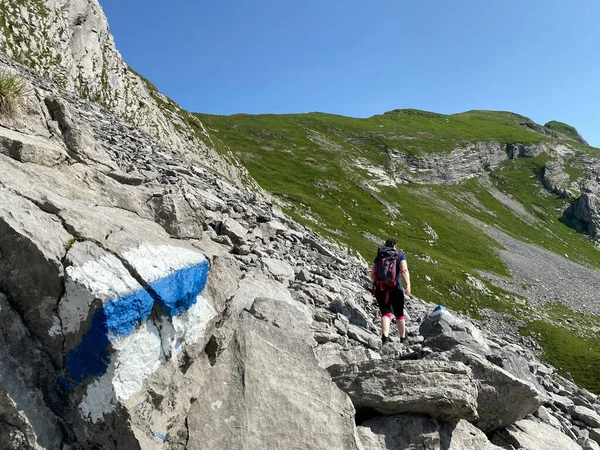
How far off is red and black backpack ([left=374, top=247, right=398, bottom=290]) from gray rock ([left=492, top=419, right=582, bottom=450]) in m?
5.54

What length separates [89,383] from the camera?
6.44 metres

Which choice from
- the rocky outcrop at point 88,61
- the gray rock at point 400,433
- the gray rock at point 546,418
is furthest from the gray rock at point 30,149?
the rocky outcrop at point 88,61

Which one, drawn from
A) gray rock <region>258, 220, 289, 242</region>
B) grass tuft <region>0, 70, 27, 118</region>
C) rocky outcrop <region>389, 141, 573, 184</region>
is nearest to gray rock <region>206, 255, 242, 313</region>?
grass tuft <region>0, 70, 27, 118</region>

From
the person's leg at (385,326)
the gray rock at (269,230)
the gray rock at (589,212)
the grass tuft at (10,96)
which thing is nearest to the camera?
the grass tuft at (10,96)

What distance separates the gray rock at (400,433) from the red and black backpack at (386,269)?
6053 millimetres

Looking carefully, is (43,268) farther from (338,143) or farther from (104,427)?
(338,143)

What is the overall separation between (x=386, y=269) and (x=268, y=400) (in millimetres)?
7977

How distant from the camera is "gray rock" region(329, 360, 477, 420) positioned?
359 inches

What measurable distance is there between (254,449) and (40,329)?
4.18 metres

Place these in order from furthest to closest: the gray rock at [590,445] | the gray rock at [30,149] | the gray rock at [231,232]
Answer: the gray rock at [231,232]
the gray rock at [590,445]
the gray rock at [30,149]

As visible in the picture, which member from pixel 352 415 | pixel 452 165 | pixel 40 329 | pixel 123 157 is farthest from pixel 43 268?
pixel 452 165

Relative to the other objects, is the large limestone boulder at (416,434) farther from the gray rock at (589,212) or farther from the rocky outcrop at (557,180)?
the rocky outcrop at (557,180)

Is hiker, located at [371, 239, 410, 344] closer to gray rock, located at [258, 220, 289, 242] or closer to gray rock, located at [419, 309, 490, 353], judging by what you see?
gray rock, located at [419, 309, 490, 353]

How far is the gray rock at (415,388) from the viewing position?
9.12 meters
